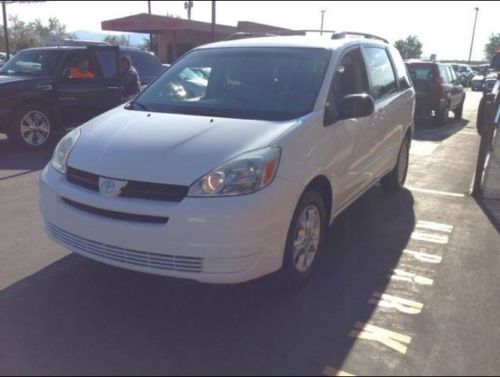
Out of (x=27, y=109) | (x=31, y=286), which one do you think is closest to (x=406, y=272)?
(x=31, y=286)

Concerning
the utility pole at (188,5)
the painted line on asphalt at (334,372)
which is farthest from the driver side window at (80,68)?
the utility pole at (188,5)

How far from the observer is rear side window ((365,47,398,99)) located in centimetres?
504

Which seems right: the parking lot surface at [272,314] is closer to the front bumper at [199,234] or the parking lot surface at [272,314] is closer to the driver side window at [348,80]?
the front bumper at [199,234]

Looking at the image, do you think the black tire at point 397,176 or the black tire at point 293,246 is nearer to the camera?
the black tire at point 293,246

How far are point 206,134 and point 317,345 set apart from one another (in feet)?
5.03

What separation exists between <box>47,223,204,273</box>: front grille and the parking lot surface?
14.6 inches

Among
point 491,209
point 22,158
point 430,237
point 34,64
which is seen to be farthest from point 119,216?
point 34,64

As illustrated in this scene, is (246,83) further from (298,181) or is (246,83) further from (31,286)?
(31,286)

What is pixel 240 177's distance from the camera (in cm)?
313

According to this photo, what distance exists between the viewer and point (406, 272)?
13.6 feet

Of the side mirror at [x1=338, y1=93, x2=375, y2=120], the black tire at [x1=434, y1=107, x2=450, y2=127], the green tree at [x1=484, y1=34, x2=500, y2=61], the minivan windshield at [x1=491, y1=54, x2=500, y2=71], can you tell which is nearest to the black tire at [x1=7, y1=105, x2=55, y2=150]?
the side mirror at [x1=338, y1=93, x2=375, y2=120]

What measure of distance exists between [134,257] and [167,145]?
0.75 m

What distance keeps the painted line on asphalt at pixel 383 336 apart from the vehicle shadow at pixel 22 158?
226 inches

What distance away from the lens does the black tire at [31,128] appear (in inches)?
338
